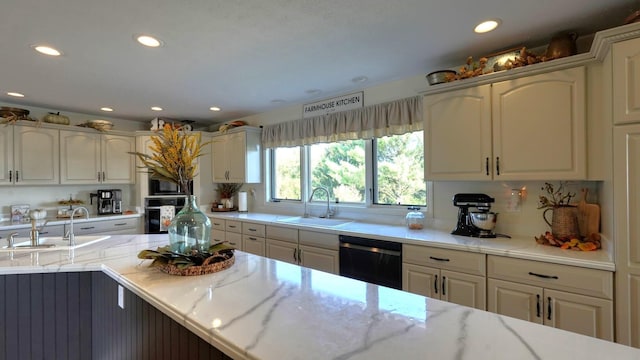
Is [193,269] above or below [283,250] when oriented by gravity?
above

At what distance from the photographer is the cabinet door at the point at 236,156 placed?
14.3 feet

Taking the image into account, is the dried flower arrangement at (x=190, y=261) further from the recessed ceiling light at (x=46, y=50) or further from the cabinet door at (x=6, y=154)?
the cabinet door at (x=6, y=154)

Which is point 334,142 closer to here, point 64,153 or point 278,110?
point 278,110

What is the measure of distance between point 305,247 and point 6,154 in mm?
3610

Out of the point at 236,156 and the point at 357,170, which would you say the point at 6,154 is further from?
the point at 357,170

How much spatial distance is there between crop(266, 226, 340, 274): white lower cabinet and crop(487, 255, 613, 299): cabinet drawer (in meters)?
1.33

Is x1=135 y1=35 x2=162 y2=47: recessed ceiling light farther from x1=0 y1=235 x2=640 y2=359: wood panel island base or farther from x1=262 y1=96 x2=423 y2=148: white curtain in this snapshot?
x1=262 y1=96 x2=423 y2=148: white curtain

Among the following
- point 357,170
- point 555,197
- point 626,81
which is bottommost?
point 555,197

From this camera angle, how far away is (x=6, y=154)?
143 inches

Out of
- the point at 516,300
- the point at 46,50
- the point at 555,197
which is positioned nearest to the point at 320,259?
the point at 516,300

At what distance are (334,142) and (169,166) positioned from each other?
2.36 m

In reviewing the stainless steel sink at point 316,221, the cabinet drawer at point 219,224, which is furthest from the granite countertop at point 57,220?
the stainless steel sink at point 316,221

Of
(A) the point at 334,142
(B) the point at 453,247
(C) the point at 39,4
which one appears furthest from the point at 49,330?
Result: (A) the point at 334,142

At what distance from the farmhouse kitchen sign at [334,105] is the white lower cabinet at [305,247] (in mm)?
1418
